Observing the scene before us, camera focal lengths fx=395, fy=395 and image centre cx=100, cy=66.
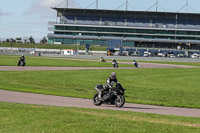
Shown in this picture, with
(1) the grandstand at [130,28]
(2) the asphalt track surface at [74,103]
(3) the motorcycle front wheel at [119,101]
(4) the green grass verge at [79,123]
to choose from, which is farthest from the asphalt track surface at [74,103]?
(1) the grandstand at [130,28]

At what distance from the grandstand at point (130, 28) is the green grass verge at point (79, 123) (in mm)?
133160

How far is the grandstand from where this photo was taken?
14900cm

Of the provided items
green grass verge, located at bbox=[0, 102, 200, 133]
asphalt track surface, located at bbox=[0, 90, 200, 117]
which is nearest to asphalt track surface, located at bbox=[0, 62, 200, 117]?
asphalt track surface, located at bbox=[0, 90, 200, 117]

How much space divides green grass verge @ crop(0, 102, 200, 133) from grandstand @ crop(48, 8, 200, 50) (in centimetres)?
13316

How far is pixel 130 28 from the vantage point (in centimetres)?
15000

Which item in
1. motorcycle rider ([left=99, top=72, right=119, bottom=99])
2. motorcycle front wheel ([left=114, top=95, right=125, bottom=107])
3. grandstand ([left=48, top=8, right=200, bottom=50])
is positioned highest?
grandstand ([left=48, top=8, right=200, bottom=50])

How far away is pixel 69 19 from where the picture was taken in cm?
15850

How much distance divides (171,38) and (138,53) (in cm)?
3583

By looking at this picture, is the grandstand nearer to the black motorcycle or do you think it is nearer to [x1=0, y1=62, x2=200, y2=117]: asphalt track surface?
[x1=0, y1=62, x2=200, y2=117]: asphalt track surface

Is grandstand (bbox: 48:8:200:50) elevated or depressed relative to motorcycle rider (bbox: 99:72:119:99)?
elevated

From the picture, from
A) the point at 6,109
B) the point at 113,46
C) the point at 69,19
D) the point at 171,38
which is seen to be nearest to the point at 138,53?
the point at 113,46

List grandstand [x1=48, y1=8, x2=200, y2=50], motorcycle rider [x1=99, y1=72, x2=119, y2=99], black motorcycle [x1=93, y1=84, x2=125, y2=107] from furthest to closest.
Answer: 1. grandstand [x1=48, y1=8, x2=200, y2=50]
2. black motorcycle [x1=93, y1=84, x2=125, y2=107]
3. motorcycle rider [x1=99, y1=72, x2=119, y2=99]

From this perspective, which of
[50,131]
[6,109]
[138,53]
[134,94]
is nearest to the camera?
[50,131]

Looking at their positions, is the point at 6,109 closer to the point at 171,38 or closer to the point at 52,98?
the point at 52,98
